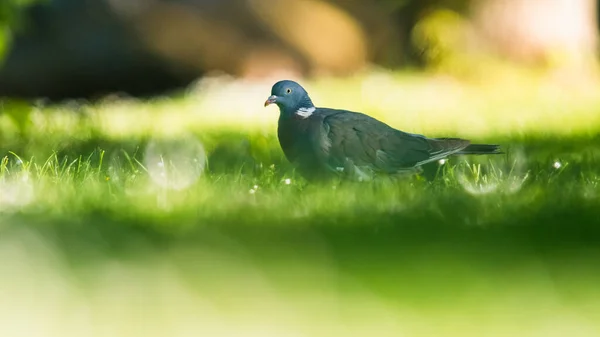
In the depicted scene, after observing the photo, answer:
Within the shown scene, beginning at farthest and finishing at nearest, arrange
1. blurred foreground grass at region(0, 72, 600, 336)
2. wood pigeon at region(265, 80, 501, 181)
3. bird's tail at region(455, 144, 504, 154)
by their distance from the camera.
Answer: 1. bird's tail at region(455, 144, 504, 154)
2. wood pigeon at region(265, 80, 501, 181)
3. blurred foreground grass at region(0, 72, 600, 336)

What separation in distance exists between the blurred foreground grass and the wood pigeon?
0.11m

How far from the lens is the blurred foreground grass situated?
2785mm

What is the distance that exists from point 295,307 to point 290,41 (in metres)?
8.87

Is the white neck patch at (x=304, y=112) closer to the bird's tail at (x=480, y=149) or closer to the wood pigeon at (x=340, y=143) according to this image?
the wood pigeon at (x=340, y=143)

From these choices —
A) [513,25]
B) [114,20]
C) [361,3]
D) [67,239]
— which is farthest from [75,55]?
[67,239]

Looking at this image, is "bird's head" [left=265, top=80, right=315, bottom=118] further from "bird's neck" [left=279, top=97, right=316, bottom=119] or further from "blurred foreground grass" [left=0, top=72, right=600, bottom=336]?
"blurred foreground grass" [left=0, top=72, right=600, bottom=336]

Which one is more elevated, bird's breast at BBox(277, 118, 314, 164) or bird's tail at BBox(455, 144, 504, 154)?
bird's tail at BBox(455, 144, 504, 154)

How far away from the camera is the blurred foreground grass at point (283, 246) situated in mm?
2785

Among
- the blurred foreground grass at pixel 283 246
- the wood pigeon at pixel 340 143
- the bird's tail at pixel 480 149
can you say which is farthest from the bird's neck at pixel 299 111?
the bird's tail at pixel 480 149

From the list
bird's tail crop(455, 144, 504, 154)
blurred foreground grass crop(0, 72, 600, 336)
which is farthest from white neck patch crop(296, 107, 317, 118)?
bird's tail crop(455, 144, 504, 154)

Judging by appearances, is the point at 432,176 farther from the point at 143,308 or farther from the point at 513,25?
the point at 513,25

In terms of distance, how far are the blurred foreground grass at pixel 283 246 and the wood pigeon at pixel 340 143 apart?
106mm

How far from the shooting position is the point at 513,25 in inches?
475

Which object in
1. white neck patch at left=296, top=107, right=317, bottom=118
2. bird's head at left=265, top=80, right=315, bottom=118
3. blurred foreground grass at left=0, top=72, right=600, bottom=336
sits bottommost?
blurred foreground grass at left=0, top=72, right=600, bottom=336
